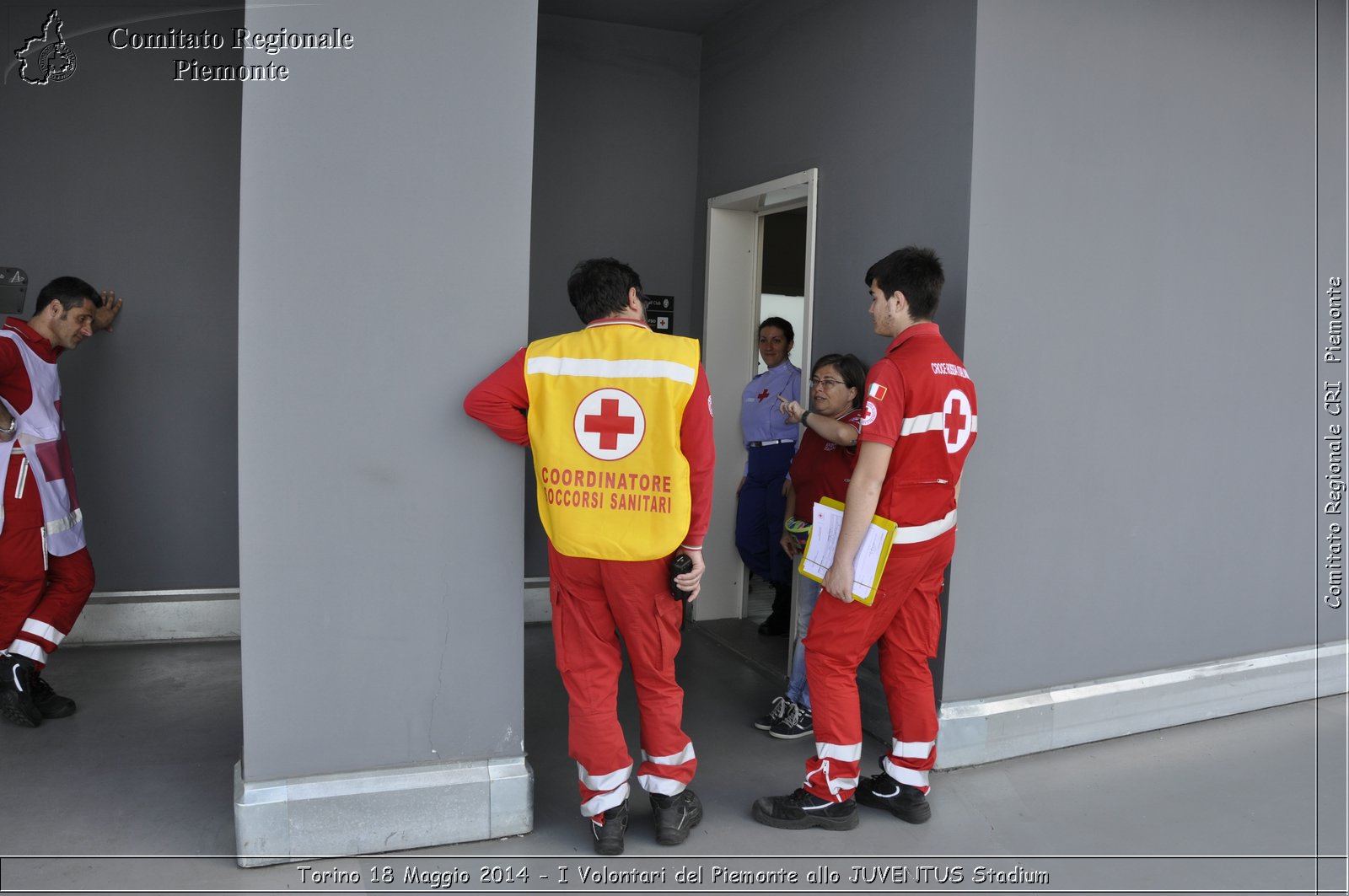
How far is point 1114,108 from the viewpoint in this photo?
3357 mm

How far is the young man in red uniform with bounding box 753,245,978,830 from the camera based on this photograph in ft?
8.83

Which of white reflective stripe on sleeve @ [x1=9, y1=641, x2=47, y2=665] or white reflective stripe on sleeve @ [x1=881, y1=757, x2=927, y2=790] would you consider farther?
white reflective stripe on sleeve @ [x1=9, y1=641, x2=47, y2=665]

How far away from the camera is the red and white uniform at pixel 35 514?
3.33 m

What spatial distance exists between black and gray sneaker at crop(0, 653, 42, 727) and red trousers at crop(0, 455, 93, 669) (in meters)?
0.04

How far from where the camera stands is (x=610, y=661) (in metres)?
2.63

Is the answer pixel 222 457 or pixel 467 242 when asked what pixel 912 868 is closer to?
pixel 467 242

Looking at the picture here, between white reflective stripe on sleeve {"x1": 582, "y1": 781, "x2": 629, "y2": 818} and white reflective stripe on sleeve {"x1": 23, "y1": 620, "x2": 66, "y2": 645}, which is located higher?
white reflective stripe on sleeve {"x1": 23, "y1": 620, "x2": 66, "y2": 645}

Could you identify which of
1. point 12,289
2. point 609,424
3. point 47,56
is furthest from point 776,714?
point 47,56

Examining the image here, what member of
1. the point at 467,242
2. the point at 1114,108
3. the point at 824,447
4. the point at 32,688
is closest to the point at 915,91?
the point at 1114,108

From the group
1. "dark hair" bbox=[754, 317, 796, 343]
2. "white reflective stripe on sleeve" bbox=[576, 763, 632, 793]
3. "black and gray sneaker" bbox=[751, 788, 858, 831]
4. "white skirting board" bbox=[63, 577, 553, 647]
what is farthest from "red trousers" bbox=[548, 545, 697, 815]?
"dark hair" bbox=[754, 317, 796, 343]

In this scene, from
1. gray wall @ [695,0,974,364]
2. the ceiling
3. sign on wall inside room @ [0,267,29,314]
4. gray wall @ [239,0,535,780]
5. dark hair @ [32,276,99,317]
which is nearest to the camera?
gray wall @ [239,0,535,780]

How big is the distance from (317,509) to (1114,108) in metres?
2.98

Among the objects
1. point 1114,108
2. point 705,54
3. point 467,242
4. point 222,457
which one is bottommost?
point 222,457

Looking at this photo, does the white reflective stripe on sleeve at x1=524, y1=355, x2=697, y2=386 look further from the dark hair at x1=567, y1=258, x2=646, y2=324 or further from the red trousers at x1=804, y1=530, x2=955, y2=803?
the red trousers at x1=804, y1=530, x2=955, y2=803
